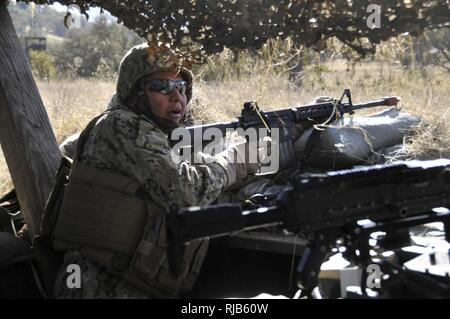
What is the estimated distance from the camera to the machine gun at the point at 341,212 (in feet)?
7.26

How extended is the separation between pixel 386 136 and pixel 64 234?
3093 millimetres

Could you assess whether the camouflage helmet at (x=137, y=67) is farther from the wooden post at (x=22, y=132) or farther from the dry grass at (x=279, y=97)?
the dry grass at (x=279, y=97)

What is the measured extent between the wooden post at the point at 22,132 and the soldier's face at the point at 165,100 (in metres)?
1.11

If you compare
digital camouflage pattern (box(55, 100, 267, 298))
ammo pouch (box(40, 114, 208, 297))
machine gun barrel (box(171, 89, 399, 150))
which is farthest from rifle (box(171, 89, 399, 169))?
ammo pouch (box(40, 114, 208, 297))

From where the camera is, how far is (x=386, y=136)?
513 cm

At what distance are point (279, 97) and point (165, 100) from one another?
5513mm

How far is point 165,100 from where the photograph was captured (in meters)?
3.14

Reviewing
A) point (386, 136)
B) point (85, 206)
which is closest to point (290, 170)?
point (386, 136)

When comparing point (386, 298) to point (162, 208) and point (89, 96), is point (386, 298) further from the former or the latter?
point (89, 96)

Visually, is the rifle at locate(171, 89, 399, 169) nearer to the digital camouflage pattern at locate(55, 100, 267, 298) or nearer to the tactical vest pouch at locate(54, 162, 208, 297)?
the digital camouflage pattern at locate(55, 100, 267, 298)

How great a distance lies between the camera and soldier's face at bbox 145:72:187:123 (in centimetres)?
314

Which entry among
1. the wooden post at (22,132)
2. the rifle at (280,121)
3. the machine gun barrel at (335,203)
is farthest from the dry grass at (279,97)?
the wooden post at (22,132)

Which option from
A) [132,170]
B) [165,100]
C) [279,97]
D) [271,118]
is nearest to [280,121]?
[271,118]

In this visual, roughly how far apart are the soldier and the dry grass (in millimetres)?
2981
